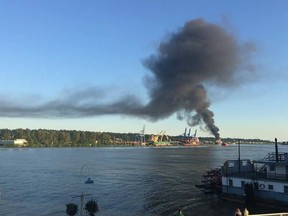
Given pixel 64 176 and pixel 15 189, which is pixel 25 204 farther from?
pixel 64 176

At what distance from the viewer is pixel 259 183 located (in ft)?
185

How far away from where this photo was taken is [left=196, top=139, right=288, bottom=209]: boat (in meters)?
53.6

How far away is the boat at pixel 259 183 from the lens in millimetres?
53625

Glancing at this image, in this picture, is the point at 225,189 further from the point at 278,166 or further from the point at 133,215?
the point at 133,215

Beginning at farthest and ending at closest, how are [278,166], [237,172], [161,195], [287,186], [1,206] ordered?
[161,195]
[237,172]
[1,206]
[278,166]
[287,186]

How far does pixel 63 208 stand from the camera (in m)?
57.9

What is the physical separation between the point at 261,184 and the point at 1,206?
37.7 metres

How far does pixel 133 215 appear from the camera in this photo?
54438 millimetres

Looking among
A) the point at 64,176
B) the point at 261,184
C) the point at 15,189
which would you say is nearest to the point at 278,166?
the point at 261,184

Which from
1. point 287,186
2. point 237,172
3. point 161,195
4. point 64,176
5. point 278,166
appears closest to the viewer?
point 287,186

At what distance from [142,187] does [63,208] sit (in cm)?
2597

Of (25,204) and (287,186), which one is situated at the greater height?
(287,186)

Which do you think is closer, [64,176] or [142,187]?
[142,187]

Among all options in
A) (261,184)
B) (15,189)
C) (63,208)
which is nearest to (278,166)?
(261,184)
